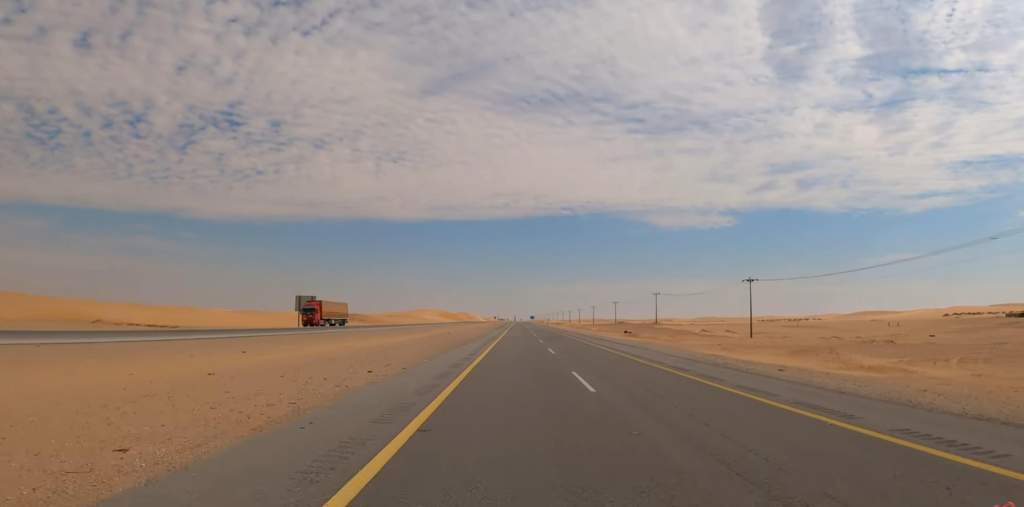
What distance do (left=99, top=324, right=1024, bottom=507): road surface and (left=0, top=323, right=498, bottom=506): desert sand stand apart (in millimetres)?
810

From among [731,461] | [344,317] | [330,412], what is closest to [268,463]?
[330,412]

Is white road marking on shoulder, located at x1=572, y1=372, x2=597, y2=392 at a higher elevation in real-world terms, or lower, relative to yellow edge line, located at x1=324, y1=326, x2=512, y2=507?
lower

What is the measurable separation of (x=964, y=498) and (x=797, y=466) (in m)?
1.54

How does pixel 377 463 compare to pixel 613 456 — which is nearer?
pixel 377 463

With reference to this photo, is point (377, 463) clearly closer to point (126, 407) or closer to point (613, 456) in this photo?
point (613, 456)

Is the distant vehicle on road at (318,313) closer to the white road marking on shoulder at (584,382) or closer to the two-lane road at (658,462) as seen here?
the white road marking on shoulder at (584,382)

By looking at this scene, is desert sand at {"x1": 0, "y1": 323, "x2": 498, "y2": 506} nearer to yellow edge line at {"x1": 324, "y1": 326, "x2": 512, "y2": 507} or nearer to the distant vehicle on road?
yellow edge line at {"x1": 324, "y1": 326, "x2": 512, "y2": 507}

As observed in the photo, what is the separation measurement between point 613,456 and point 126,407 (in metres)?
9.31

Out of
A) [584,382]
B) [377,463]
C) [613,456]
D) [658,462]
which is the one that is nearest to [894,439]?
[658,462]

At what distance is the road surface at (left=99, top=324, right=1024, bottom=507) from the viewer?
5.68 m

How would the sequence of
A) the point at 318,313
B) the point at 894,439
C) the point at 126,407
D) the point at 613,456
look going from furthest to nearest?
the point at 318,313 < the point at 126,407 < the point at 894,439 < the point at 613,456

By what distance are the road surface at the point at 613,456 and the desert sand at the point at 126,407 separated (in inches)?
31.9

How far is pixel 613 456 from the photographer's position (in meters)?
7.39

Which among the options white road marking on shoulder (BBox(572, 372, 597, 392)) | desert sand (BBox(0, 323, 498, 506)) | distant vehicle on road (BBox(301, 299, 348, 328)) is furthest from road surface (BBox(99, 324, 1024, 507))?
distant vehicle on road (BBox(301, 299, 348, 328))
